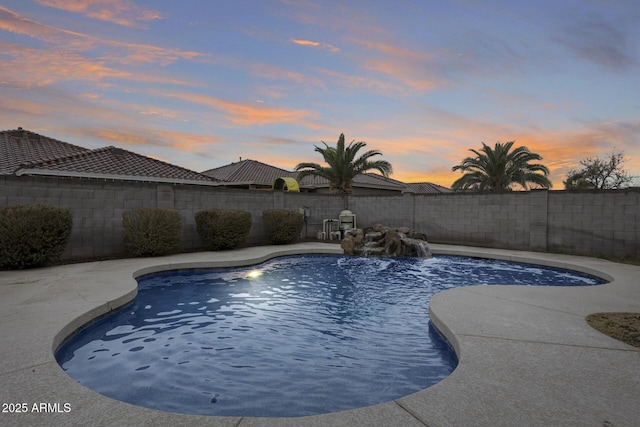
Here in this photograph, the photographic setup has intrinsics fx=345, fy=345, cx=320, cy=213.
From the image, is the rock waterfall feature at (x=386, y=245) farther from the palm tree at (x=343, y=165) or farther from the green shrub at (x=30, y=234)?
the green shrub at (x=30, y=234)

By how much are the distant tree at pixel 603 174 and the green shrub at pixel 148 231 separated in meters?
28.1

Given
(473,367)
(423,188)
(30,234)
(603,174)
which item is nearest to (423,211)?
(473,367)

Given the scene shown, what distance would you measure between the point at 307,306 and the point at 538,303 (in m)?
3.67

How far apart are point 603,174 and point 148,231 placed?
2985 cm

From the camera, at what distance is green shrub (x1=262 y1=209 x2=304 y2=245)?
13.6 metres

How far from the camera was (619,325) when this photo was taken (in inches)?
165

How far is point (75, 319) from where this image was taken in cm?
430

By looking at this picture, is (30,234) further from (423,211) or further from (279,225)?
(423,211)

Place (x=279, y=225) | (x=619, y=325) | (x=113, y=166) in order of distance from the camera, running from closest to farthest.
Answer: (x=619, y=325)
(x=279, y=225)
(x=113, y=166)

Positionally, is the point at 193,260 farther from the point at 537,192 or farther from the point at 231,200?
the point at 537,192

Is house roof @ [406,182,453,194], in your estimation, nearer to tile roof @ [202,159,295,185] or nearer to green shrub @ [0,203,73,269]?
tile roof @ [202,159,295,185]

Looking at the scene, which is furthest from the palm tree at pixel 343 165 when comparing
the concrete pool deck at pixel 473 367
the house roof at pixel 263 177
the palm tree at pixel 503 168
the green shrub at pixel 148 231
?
the concrete pool deck at pixel 473 367

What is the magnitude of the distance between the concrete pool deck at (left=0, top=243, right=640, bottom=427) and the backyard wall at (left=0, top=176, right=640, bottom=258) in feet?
12.0

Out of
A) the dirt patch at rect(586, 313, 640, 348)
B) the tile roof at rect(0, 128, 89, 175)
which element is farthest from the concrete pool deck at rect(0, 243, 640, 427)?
the tile roof at rect(0, 128, 89, 175)
